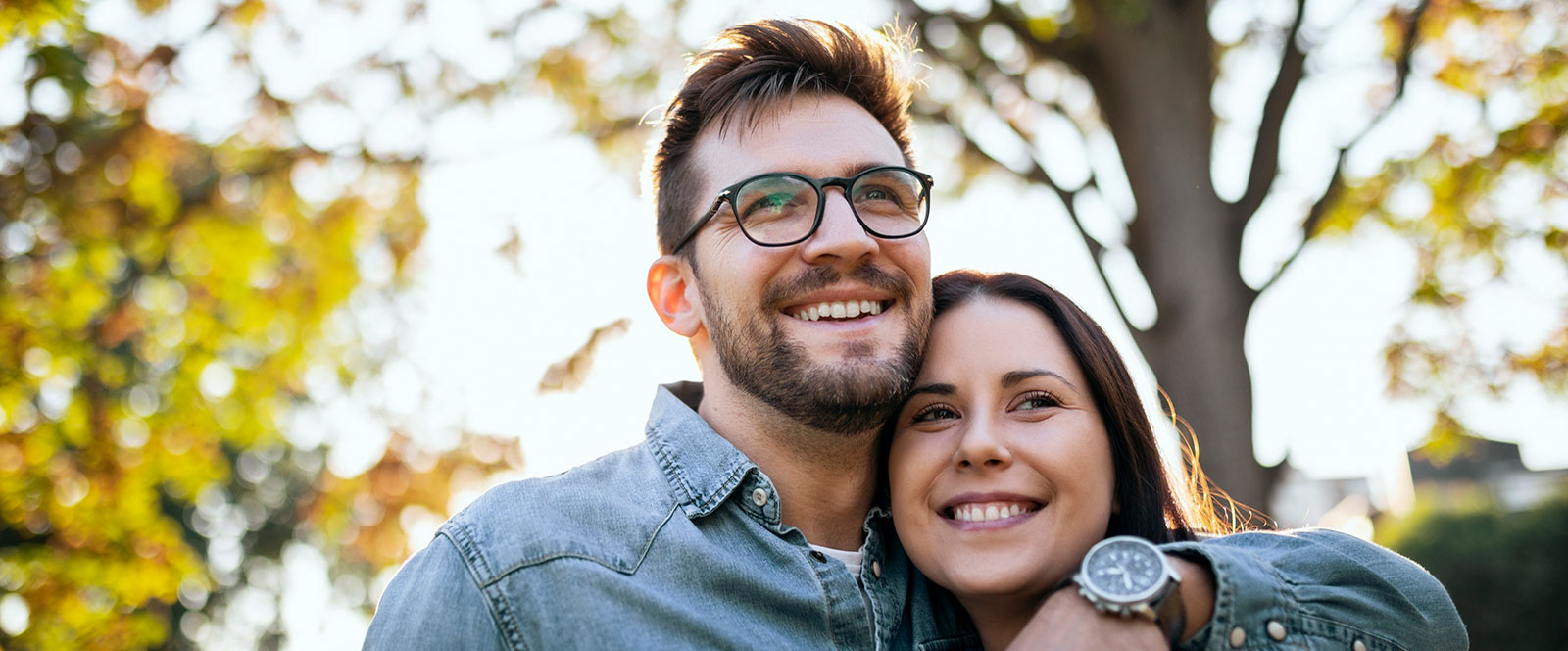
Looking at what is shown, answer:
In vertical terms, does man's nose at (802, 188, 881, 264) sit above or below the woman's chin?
above

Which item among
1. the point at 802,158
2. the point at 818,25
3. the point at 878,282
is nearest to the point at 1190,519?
the point at 878,282

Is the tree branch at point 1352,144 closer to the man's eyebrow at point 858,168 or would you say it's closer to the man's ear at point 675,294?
the man's eyebrow at point 858,168

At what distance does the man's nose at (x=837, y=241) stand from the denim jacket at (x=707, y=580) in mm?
527

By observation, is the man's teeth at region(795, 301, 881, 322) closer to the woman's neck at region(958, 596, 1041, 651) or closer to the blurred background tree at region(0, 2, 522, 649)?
the woman's neck at region(958, 596, 1041, 651)

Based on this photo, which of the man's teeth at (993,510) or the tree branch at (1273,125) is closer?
the man's teeth at (993,510)

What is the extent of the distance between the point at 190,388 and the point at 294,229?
1466mm

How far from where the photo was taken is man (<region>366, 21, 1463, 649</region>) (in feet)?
7.82

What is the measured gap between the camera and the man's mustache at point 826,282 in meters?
2.88

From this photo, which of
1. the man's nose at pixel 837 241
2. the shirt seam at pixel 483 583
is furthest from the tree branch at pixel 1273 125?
the shirt seam at pixel 483 583

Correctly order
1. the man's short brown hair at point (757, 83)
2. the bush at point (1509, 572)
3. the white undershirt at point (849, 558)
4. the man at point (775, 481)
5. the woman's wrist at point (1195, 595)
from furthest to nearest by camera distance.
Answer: the bush at point (1509, 572), the man's short brown hair at point (757, 83), the white undershirt at point (849, 558), the woman's wrist at point (1195, 595), the man at point (775, 481)

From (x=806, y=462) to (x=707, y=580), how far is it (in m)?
0.55

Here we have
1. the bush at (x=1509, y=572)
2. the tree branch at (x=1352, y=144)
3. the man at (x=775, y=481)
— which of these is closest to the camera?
the man at (x=775, y=481)

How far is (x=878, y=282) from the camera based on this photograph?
2.92 metres

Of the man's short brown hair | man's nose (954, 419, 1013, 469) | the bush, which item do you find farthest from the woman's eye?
the bush
